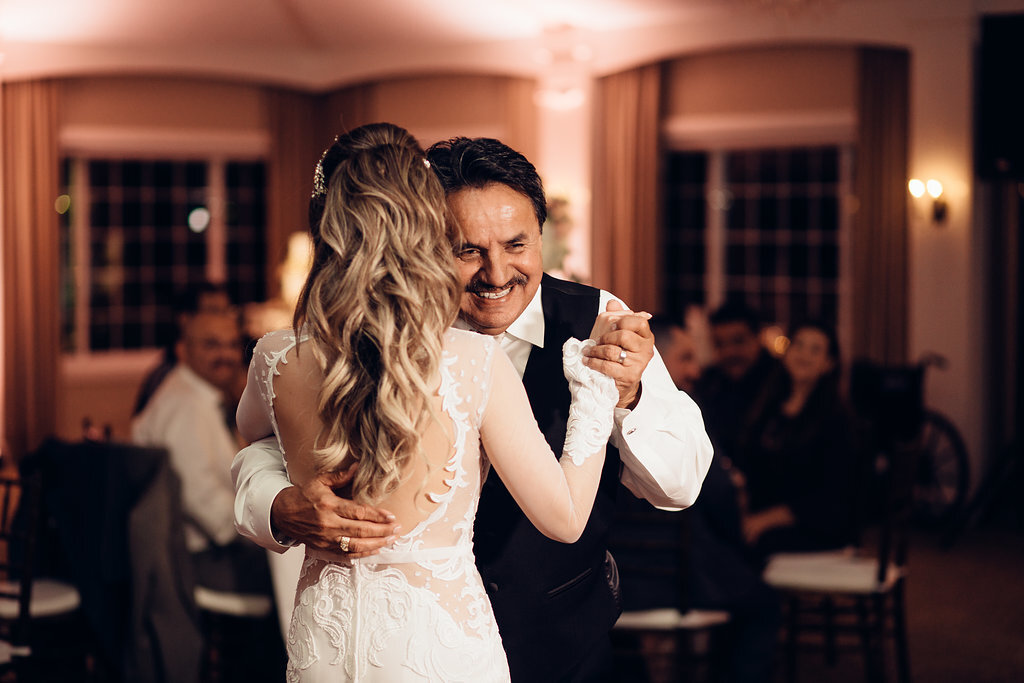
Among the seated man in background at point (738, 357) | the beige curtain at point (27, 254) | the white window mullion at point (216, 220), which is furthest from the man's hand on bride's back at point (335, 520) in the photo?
the white window mullion at point (216, 220)

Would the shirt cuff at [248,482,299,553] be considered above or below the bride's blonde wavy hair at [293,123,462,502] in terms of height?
below

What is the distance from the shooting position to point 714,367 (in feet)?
18.6

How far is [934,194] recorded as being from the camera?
687 cm

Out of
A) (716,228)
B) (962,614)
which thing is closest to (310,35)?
(716,228)

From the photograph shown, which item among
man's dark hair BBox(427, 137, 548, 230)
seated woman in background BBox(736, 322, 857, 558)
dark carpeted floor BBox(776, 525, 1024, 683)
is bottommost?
dark carpeted floor BBox(776, 525, 1024, 683)

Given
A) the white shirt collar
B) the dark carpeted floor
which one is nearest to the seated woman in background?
the dark carpeted floor

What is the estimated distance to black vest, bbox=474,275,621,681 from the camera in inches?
69.6

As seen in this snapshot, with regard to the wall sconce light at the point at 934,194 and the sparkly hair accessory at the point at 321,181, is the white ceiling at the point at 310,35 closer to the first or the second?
the wall sconce light at the point at 934,194

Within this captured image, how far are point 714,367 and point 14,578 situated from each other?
3.49 metres

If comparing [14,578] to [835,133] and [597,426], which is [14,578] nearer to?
[597,426]

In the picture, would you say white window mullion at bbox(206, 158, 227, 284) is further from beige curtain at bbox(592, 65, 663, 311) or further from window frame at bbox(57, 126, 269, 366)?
beige curtain at bbox(592, 65, 663, 311)

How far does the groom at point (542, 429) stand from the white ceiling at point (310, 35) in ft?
21.0

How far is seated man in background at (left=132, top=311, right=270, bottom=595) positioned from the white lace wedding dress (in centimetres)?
191

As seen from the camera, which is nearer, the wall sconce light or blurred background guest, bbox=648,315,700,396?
blurred background guest, bbox=648,315,700,396
